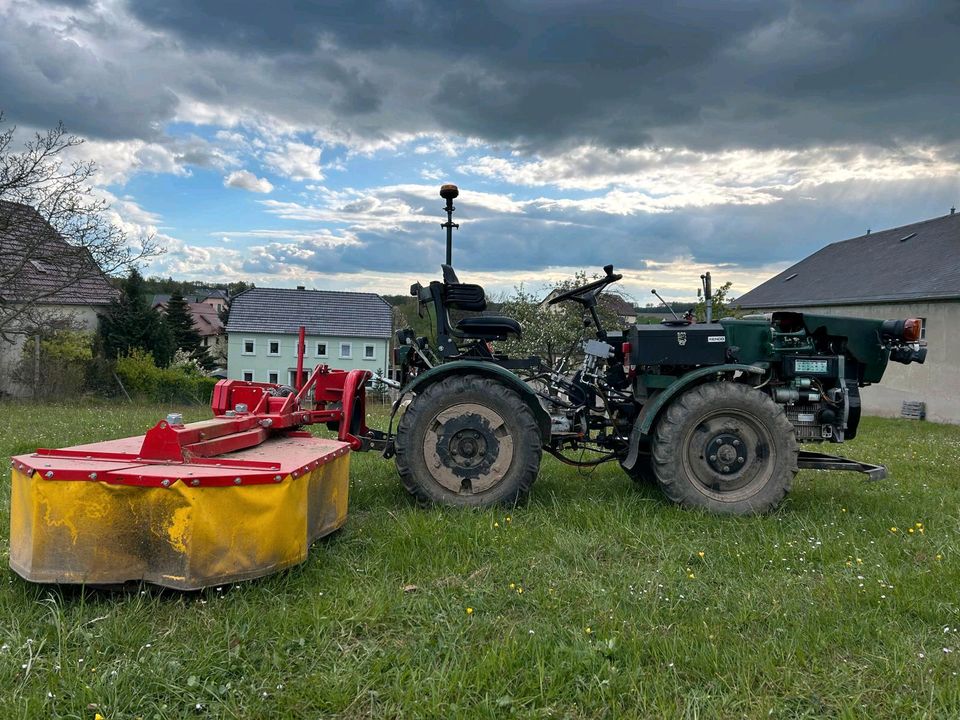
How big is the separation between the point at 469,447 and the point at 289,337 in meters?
41.1

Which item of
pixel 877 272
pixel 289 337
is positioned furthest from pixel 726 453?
pixel 289 337

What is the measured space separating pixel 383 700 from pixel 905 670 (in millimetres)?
2062

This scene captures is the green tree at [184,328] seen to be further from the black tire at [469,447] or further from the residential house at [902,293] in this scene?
the black tire at [469,447]

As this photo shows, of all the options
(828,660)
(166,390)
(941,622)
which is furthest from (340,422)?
(166,390)

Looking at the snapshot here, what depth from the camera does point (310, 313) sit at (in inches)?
1783

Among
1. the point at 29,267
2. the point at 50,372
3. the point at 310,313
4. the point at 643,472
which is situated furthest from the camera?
the point at 310,313

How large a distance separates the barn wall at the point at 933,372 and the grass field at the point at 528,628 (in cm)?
1823

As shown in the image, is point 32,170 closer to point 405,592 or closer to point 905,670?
point 405,592

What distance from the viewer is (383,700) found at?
2635mm

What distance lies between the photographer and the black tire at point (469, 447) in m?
4.87

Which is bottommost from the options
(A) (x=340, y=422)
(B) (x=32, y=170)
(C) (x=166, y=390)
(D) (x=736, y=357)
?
(C) (x=166, y=390)

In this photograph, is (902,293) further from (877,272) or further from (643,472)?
(643,472)

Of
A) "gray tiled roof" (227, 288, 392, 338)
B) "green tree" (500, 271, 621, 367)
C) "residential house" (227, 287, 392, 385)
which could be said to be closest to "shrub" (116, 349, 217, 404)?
"green tree" (500, 271, 621, 367)

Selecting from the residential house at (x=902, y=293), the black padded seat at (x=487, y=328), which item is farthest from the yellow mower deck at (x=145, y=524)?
the residential house at (x=902, y=293)
